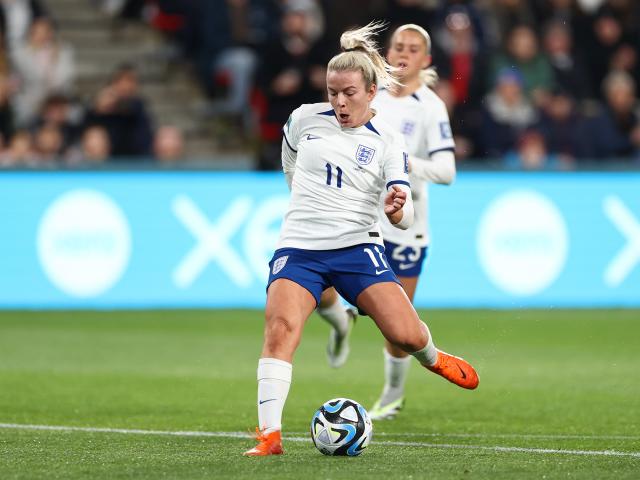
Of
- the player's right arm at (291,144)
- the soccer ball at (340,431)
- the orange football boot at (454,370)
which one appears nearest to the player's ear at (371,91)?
the player's right arm at (291,144)

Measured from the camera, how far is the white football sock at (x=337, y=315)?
9.57 metres

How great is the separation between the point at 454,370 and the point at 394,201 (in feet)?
3.83

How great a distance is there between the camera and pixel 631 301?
1648cm

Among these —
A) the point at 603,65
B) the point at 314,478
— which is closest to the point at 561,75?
the point at 603,65

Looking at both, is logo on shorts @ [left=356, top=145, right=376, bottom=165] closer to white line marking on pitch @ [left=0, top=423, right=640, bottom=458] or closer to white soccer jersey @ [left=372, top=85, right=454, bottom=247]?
white line marking on pitch @ [left=0, top=423, right=640, bottom=458]

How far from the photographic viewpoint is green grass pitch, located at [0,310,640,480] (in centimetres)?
691

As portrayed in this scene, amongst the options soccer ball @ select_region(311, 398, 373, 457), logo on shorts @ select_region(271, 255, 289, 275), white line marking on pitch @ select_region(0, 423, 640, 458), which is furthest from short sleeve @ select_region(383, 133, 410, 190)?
white line marking on pitch @ select_region(0, 423, 640, 458)

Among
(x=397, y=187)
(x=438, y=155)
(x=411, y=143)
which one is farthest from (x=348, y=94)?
(x=411, y=143)

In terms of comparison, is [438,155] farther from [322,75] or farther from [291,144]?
[322,75]

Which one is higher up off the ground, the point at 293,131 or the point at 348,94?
the point at 348,94

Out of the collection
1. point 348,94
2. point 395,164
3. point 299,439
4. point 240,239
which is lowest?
point 240,239

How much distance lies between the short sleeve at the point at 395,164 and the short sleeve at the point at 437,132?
1.68 meters

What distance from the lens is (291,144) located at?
25.0 ft

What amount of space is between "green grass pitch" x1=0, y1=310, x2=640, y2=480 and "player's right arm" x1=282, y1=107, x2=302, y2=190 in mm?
1486
